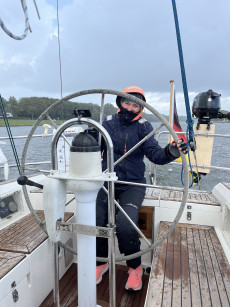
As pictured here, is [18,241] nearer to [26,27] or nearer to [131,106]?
[131,106]

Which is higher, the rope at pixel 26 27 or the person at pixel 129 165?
the rope at pixel 26 27

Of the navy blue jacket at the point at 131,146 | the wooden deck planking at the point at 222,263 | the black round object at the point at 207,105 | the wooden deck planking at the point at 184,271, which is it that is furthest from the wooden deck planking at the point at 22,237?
the black round object at the point at 207,105

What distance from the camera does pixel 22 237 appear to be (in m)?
1.60

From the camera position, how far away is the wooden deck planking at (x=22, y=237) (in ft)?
4.76

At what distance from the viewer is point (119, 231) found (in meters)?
1.49

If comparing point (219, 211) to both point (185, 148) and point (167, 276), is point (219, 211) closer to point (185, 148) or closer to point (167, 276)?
point (167, 276)

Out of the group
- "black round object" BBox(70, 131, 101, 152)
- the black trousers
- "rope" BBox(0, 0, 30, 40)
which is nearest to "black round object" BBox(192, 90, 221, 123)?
the black trousers

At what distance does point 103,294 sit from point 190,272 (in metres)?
0.63

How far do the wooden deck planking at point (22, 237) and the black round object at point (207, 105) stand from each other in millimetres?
1476

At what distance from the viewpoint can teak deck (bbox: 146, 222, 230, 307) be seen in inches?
46.8

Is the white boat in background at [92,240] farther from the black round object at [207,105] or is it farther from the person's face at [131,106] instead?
the black round object at [207,105]

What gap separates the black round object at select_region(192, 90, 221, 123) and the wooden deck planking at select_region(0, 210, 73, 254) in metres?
1.48

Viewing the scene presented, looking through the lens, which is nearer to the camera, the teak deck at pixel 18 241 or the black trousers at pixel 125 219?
the teak deck at pixel 18 241

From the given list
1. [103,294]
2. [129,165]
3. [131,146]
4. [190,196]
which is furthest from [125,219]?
[190,196]
